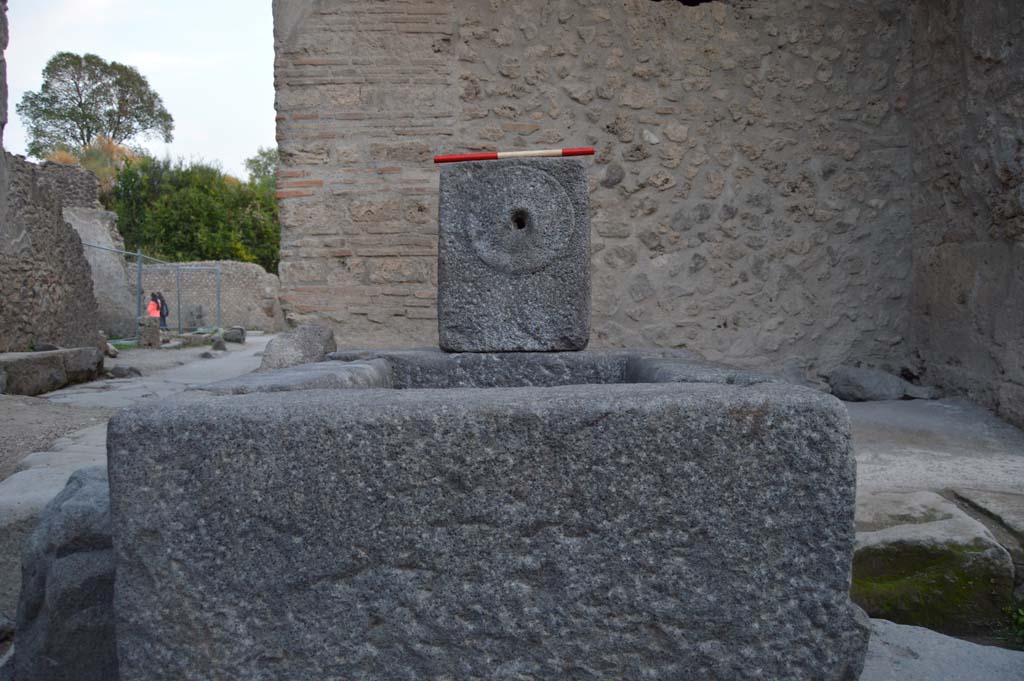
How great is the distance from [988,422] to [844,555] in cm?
294

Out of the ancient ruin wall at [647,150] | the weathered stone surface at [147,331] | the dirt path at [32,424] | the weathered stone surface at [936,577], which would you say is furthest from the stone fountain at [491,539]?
the weathered stone surface at [147,331]

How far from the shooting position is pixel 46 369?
21.5 feet

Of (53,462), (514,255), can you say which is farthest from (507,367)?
(53,462)

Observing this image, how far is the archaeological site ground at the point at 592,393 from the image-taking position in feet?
3.58

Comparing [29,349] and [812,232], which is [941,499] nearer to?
[812,232]

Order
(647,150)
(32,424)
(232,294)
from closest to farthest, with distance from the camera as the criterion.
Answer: (32,424), (647,150), (232,294)

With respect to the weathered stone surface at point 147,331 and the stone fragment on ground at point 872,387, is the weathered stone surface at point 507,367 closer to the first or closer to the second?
the stone fragment on ground at point 872,387

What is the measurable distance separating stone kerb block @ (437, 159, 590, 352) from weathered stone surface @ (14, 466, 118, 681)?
44.4 inches

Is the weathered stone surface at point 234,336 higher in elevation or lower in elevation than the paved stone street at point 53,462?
lower

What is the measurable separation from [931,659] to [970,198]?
2.99 m

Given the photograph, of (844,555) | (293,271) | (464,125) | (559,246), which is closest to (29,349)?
(293,271)

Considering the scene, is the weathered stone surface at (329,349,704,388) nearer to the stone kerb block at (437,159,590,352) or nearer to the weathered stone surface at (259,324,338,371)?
the stone kerb block at (437,159,590,352)

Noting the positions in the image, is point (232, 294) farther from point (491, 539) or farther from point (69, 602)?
point (491, 539)

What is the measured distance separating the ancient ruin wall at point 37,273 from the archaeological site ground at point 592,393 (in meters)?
3.14
